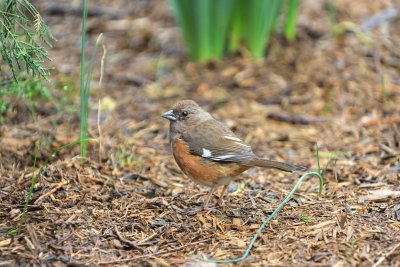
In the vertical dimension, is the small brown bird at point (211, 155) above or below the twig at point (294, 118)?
above

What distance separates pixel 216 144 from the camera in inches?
185

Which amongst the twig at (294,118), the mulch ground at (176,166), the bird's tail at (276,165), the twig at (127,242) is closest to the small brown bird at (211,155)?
the bird's tail at (276,165)

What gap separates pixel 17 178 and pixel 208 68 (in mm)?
3543

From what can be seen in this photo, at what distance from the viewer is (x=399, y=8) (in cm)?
860

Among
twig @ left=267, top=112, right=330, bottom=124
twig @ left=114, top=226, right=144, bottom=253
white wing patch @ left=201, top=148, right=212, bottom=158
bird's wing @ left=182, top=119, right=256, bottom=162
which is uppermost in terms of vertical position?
bird's wing @ left=182, top=119, right=256, bottom=162

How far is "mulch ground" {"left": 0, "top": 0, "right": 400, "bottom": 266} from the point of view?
3814mm

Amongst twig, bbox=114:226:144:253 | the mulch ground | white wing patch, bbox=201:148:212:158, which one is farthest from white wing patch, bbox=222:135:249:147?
twig, bbox=114:226:144:253

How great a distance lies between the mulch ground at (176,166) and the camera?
150 inches

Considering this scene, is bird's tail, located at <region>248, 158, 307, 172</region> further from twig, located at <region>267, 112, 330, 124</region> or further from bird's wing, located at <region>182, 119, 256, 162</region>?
twig, located at <region>267, 112, 330, 124</region>

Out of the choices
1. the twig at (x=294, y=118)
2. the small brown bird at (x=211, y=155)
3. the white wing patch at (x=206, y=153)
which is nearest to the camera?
the small brown bird at (x=211, y=155)

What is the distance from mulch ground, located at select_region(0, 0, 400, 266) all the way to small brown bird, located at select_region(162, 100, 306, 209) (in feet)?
0.80

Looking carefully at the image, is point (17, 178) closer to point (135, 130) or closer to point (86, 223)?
point (86, 223)

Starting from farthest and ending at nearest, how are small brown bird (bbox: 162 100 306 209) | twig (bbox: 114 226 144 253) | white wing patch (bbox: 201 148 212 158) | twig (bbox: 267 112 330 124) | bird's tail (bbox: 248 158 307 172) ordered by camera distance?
twig (bbox: 267 112 330 124) < white wing patch (bbox: 201 148 212 158) < small brown bird (bbox: 162 100 306 209) < bird's tail (bbox: 248 158 307 172) < twig (bbox: 114 226 144 253)

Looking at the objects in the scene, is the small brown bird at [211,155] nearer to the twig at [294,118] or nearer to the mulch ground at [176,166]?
the mulch ground at [176,166]
